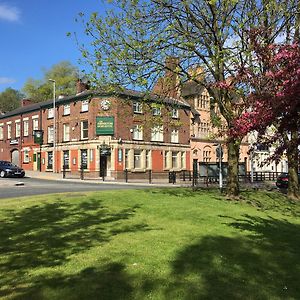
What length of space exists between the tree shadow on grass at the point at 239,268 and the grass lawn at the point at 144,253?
0.04 ft

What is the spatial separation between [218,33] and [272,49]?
7298 millimetres

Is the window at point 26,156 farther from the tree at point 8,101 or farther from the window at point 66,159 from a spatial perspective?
the tree at point 8,101

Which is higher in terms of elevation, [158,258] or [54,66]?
[54,66]

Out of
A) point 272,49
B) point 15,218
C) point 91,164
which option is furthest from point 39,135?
point 272,49

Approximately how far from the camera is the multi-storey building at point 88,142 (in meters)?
43.7

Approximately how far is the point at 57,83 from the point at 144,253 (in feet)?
223

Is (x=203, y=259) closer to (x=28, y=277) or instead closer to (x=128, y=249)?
(x=128, y=249)

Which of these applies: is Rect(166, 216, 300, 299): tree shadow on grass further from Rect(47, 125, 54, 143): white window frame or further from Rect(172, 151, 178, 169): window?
Rect(47, 125, 54, 143): white window frame

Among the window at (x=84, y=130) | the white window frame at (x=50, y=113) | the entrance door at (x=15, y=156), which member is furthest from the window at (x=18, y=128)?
the window at (x=84, y=130)

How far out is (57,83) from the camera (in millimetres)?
72062

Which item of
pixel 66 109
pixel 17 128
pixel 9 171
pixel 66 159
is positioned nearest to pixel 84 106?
pixel 66 109

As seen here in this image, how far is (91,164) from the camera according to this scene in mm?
44531

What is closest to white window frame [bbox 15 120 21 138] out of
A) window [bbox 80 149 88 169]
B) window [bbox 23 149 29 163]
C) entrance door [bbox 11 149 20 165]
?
entrance door [bbox 11 149 20 165]

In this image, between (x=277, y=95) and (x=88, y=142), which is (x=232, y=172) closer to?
(x=277, y=95)
